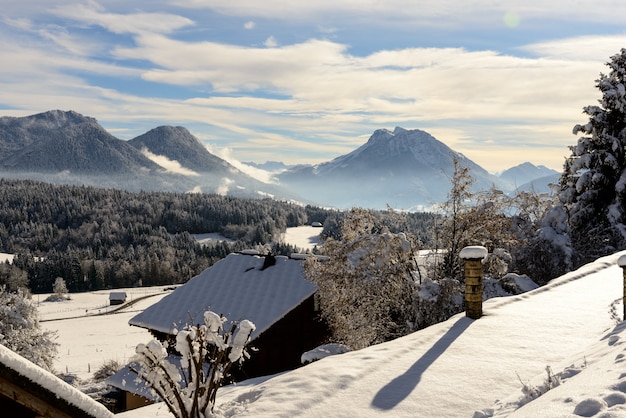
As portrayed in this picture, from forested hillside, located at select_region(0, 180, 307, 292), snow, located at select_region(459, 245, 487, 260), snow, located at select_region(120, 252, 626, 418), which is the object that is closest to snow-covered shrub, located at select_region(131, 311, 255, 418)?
snow, located at select_region(120, 252, 626, 418)

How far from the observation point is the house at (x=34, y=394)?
11.5 feet

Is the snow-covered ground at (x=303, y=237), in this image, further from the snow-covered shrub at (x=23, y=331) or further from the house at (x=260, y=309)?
the house at (x=260, y=309)

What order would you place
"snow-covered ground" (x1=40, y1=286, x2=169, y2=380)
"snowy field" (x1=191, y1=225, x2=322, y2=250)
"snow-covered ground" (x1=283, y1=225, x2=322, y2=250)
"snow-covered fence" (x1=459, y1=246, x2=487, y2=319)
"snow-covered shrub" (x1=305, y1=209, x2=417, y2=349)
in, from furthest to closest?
"snowy field" (x1=191, y1=225, x2=322, y2=250), "snow-covered ground" (x1=283, y1=225, x2=322, y2=250), "snow-covered ground" (x1=40, y1=286, x2=169, y2=380), "snow-covered shrub" (x1=305, y1=209, x2=417, y2=349), "snow-covered fence" (x1=459, y1=246, x2=487, y2=319)

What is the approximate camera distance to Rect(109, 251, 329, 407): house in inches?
892

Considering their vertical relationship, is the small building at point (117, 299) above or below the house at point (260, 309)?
below

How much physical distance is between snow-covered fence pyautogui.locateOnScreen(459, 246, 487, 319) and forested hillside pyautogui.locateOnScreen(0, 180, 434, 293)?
9574cm

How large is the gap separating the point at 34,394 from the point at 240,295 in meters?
21.2

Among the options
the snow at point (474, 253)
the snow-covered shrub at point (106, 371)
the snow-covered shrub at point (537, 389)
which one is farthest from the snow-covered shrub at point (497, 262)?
the snow-covered shrub at point (106, 371)

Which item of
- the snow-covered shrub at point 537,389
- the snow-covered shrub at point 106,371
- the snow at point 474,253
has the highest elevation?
the snow at point 474,253

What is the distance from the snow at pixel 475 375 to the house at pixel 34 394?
4480mm

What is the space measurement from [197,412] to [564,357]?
6649 millimetres

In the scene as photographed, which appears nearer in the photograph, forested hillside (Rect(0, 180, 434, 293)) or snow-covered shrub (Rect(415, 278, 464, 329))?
snow-covered shrub (Rect(415, 278, 464, 329))

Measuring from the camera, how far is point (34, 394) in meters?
3.61

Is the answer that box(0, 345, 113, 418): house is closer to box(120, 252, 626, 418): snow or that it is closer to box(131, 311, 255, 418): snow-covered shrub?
box(131, 311, 255, 418): snow-covered shrub
